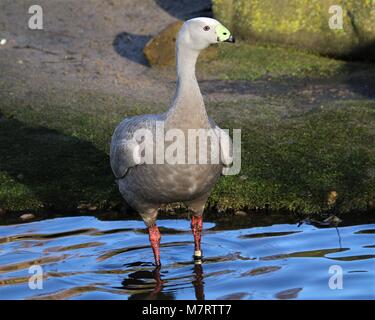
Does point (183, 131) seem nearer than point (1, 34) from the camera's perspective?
Yes

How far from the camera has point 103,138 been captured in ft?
39.9

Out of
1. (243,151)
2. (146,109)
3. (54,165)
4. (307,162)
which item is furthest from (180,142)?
(146,109)

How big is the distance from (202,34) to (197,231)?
207cm

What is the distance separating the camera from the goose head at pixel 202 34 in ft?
27.3

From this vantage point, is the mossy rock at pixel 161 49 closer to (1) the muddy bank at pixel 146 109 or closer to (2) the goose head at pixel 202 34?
(1) the muddy bank at pixel 146 109

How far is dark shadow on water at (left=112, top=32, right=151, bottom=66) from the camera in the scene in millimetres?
15898

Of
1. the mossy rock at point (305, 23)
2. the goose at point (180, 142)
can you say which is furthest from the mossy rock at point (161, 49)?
the goose at point (180, 142)

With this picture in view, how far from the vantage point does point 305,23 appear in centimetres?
1564

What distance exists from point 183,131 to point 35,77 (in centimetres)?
717

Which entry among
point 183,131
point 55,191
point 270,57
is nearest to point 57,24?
point 270,57

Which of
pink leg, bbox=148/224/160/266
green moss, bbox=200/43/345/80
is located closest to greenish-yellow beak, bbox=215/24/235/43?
pink leg, bbox=148/224/160/266

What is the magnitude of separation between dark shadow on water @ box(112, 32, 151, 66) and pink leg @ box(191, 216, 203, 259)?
694 cm

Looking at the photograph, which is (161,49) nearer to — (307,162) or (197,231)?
(307,162)
